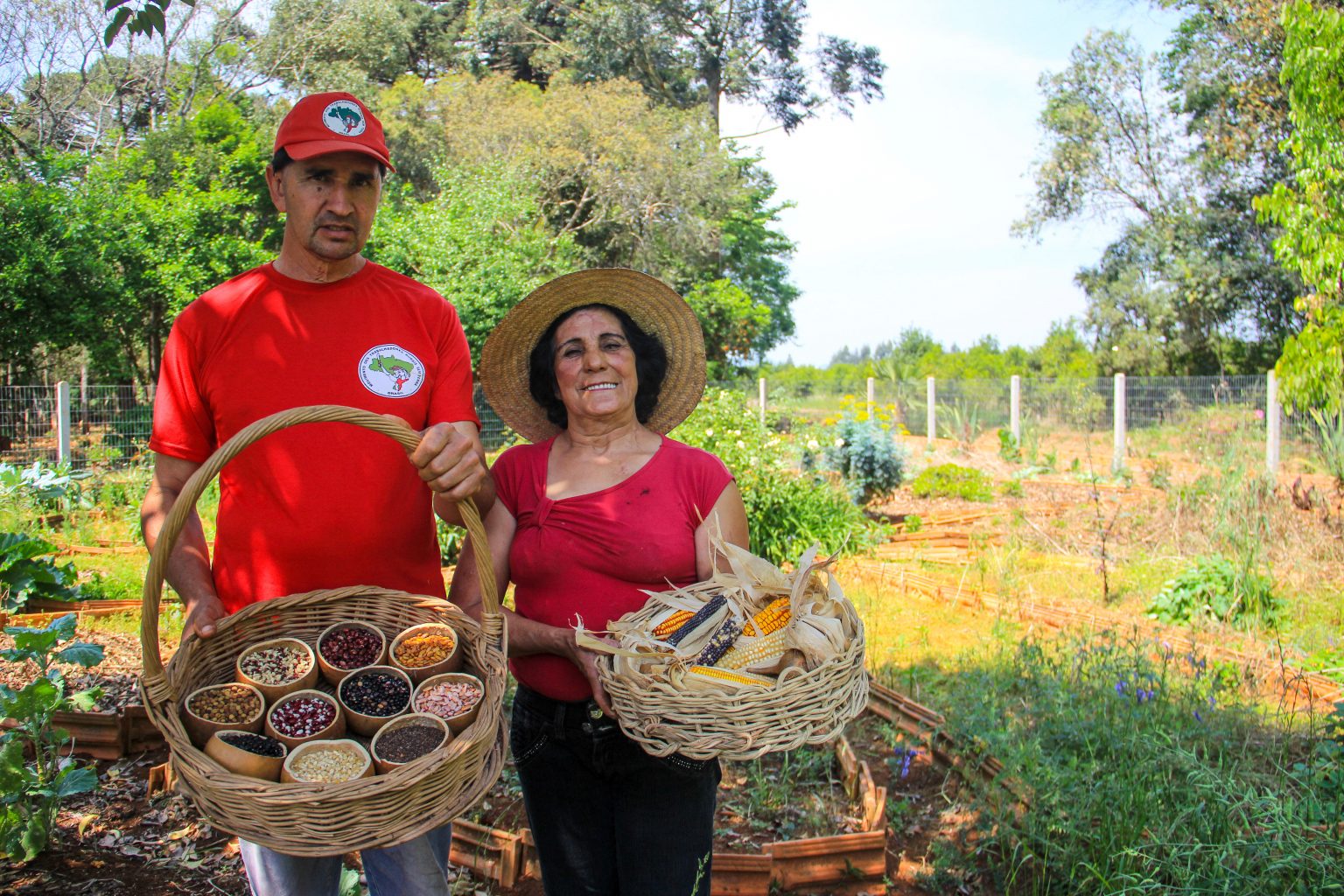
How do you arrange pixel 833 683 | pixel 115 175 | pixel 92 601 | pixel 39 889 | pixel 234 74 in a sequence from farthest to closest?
pixel 234 74 → pixel 115 175 → pixel 92 601 → pixel 39 889 → pixel 833 683

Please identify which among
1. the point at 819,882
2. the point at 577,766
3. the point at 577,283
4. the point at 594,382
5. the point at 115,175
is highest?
the point at 115,175

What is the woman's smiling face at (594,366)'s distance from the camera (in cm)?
231

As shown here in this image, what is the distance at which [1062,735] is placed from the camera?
137 inches

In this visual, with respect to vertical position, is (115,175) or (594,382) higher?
(115,175)

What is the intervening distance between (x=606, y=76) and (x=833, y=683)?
26.3 m

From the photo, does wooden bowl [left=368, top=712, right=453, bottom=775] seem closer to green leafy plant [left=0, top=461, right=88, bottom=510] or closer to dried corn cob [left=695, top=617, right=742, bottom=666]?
dried corn cob [left=695, top=617, right=742, bottom=666]

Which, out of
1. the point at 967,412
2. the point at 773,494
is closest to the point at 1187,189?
the point at 967,412

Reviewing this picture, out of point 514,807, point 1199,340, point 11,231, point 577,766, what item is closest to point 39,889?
point 514,807

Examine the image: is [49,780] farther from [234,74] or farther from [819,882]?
[234,74]

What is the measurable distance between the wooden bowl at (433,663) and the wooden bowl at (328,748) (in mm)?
204

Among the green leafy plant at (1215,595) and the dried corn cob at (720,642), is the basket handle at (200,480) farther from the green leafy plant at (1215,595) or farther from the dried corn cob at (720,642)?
the green leafy plant at (1215,595)

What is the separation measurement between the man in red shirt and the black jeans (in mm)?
257

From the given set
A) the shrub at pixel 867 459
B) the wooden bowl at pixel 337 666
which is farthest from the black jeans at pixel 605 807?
the shrub at pixel 867 459

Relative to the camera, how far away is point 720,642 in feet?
6.37
